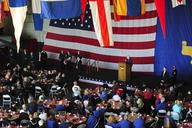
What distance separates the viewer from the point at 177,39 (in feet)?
81.3

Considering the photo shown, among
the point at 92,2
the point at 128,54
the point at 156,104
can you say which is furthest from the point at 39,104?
the point at 128,54

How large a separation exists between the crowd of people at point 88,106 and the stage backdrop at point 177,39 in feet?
5.99

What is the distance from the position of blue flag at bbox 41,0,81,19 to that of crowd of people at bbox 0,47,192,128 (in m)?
4.13

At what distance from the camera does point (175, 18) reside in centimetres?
2467

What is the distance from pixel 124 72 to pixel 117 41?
307cm

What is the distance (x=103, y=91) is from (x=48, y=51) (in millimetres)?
10869

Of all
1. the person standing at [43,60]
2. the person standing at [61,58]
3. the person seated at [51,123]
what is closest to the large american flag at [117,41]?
the person standing at [61,58]

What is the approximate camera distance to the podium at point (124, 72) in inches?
982

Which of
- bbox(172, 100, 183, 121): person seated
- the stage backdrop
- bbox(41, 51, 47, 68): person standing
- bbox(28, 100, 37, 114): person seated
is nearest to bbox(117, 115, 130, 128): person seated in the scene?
bbox(172, 100, 183, 121): person seated

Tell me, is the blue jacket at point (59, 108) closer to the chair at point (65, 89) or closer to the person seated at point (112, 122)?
the person seated at point (112, 122)

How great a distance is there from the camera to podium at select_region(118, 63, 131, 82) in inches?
982

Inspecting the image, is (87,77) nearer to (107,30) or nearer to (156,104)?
(156,104)

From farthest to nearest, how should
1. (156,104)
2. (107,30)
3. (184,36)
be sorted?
1. (184,36)
2. (156,104)
3. (107,30)

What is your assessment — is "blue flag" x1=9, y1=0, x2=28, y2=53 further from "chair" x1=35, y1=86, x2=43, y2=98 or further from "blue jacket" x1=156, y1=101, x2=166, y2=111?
"chair" x1=35, y1=86, x2=43, y2=98
